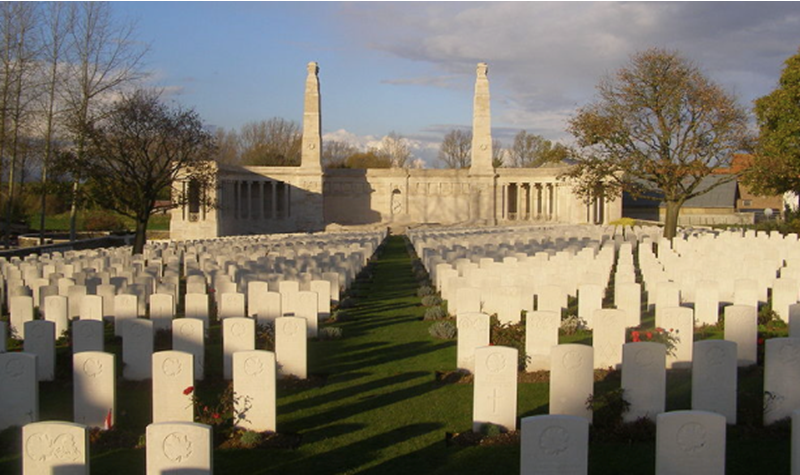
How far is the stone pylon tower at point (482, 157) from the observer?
58781 mm

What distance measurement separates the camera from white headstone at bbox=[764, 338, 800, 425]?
7379mm

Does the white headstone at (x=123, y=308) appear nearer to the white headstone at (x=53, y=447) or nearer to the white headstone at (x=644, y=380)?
the white headstone at (x=53, y=447)

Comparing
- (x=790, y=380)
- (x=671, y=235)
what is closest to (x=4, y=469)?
(x=790, y=380)

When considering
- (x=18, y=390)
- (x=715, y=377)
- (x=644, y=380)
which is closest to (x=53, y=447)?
(x=18, y=390)

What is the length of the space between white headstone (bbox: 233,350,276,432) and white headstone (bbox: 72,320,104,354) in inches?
118

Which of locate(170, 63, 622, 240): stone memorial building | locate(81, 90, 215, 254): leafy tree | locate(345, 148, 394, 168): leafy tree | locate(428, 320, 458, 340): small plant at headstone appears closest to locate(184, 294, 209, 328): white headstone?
locate(428, 320, 458, 340): small plant at headstone

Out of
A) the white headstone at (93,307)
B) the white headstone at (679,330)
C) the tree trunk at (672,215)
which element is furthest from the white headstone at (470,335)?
the tree trunk at (672,215)

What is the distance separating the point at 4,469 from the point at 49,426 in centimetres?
189

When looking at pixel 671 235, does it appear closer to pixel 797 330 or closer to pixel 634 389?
pixel 797 330

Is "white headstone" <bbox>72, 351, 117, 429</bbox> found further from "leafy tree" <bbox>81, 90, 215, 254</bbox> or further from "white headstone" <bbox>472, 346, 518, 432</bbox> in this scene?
"leafy tree" <bbox>81, 90, 215, 254</bbox>

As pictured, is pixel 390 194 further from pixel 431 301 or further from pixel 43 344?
pixel 43 344

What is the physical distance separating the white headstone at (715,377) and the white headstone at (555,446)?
8.94 feet

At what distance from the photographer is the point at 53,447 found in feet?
17.2

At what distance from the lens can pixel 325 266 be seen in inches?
749
